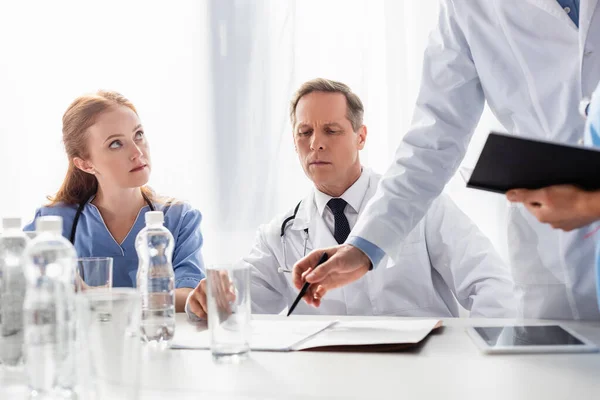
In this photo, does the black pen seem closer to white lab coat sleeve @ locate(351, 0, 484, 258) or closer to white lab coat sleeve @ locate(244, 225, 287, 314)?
white lab coat sleeve @ locate(351, 0, 484, 258)

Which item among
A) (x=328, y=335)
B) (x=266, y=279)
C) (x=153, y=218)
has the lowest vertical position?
(x=266, y=279)

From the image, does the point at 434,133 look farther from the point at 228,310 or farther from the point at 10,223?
the point at 10,223

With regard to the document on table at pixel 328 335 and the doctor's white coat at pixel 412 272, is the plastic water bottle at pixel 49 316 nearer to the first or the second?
the document on table at pixel 328 335

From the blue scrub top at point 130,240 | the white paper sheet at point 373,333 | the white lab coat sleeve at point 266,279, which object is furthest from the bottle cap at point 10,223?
the white lab coat sleeve at point 266,279

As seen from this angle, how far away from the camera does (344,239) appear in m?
2.29

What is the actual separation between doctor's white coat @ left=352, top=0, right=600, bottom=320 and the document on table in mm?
204

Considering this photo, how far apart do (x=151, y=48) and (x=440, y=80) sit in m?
1.69

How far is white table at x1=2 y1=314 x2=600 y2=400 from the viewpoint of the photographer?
0.86 metres

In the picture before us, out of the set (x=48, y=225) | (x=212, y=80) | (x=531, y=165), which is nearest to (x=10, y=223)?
(x=48, y=225)

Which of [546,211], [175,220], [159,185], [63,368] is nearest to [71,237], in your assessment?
[175,220]

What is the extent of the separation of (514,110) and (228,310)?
80cm

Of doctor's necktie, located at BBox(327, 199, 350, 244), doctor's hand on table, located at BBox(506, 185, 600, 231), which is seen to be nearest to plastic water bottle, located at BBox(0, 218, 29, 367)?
doctor's hand on table, located at BBox(506, 185, 600, 231)

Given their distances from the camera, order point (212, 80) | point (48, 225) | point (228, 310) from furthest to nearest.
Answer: point (212, 80) < point (228, 310) < point (48, 225)

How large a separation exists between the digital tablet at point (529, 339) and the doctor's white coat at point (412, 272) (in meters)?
0.88
